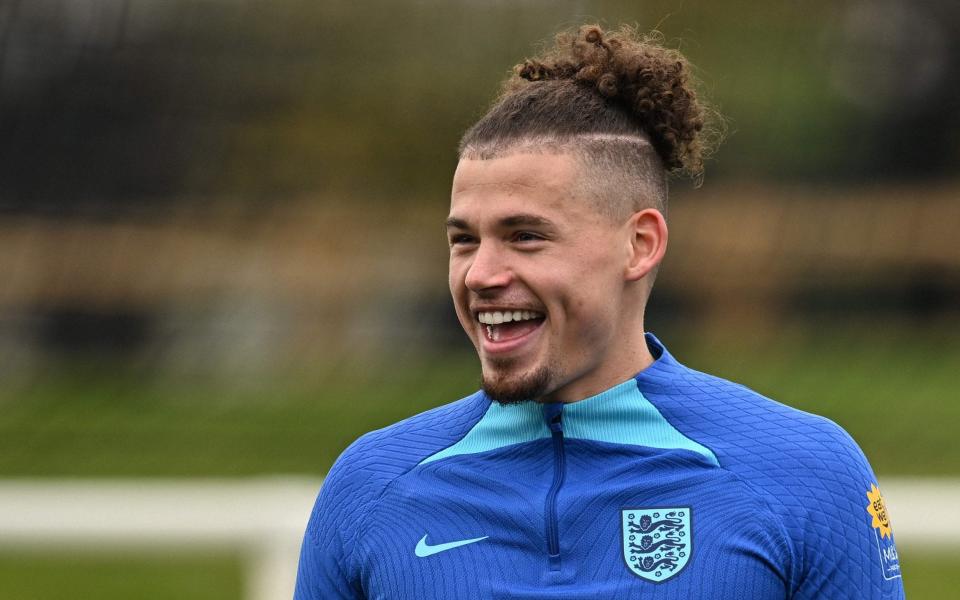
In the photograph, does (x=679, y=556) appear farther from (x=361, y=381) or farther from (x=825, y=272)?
(x=825, y=272)

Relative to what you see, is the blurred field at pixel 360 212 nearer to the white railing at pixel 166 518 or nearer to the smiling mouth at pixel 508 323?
the white railing at pixel 166 518

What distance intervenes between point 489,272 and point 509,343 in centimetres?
13

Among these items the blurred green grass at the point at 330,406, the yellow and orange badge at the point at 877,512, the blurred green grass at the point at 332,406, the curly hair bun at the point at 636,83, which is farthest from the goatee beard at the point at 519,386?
the blurred green grass at the point at 332,406

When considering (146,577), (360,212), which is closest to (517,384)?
(146,577)

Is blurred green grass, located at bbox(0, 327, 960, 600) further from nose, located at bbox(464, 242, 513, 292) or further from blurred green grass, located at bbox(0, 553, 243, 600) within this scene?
nose, located at bbox(464, 242, 513, 292)

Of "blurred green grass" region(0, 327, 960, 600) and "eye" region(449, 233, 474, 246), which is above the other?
"eye" region(449, 233, 474, 246)

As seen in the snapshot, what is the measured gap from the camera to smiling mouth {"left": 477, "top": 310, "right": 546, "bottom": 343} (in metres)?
2.51

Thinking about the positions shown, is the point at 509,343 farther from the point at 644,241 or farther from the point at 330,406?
the point at 330,406

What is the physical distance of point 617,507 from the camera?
8.18ft

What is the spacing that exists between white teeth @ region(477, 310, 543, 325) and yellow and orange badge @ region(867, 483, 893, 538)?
2.11 ft

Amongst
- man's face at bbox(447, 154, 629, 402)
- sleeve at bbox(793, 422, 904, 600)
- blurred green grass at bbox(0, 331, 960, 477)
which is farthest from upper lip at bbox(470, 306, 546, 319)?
blurred green grass at bbox(0, 331, 960, 477)

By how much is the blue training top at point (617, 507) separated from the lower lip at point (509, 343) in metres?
0.15

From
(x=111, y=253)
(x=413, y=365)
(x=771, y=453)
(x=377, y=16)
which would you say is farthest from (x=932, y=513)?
(x=377, y=16)

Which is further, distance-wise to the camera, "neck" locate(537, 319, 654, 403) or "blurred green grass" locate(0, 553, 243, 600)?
"blurred green grass" locate(0, 553, 243, 600)
